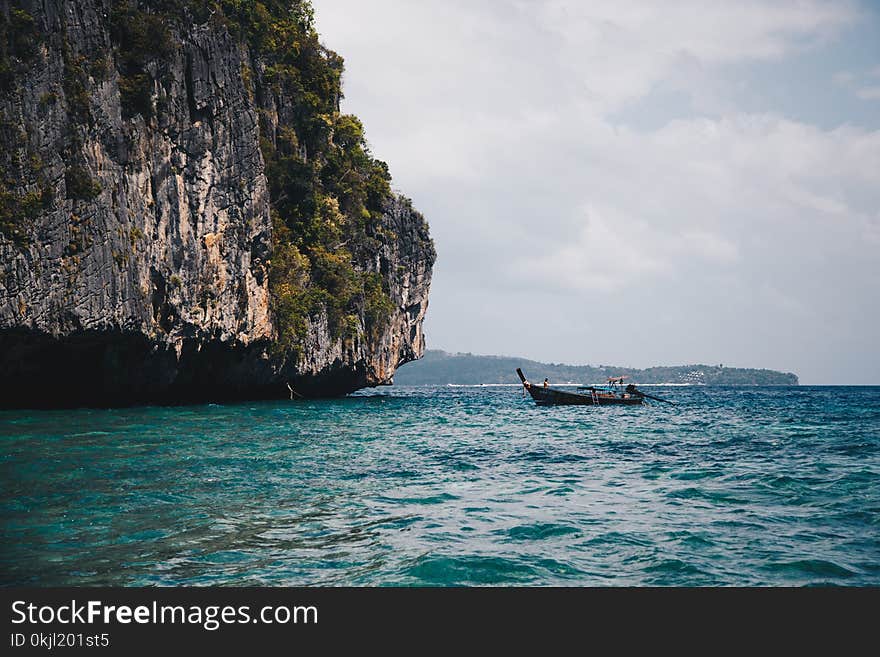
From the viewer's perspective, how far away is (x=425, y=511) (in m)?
9.73

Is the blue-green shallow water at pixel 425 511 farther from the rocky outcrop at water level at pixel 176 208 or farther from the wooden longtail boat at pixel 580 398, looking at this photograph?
the wooden longtail boat at pixel 580 398

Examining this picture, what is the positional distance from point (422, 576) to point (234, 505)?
165 inches

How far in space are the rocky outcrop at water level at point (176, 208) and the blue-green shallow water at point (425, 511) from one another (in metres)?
6.67

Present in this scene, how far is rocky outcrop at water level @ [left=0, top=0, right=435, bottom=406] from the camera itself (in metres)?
22.5

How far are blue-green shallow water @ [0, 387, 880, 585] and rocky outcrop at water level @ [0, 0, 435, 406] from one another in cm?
667

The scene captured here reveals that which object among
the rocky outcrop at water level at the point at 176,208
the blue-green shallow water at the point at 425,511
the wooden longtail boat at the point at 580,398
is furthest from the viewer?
the wooden longtail boat at the point at 580,398

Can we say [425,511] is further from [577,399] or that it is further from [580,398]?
[580,398]

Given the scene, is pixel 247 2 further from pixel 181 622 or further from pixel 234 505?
pixel 181 622

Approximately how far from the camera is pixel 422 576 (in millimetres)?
6750

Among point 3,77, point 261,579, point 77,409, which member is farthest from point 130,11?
point 261,579

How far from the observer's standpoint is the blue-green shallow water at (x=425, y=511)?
22.5 feet

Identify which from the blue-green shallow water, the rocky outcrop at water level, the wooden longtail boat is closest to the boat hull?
the wooden longtail boat

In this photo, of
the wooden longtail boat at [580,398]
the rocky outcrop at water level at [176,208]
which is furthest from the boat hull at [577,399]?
the rocky outcrop at water level at [176,208]

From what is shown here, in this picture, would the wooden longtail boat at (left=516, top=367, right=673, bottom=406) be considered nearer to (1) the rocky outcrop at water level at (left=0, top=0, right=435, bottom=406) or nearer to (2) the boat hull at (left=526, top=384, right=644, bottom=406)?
(2) the boat hull at (left=526, top=384, right=644, bottom=406)
